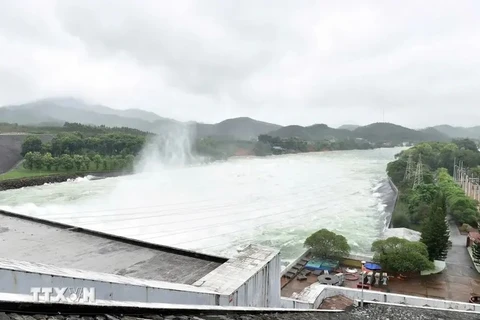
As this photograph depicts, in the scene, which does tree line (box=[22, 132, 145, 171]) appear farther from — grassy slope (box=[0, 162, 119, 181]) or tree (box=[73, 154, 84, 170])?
grassy slope (box=[0, 162, 119, 181])

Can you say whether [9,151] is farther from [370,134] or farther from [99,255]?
[370,134]

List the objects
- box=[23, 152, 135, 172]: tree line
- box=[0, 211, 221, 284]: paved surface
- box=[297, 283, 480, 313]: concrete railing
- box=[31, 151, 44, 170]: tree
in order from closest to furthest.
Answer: box=[0, 211, 221, 284]: paved surface < box=[297, 283, 480, 313]: concrete railing < box=[31, 151, 44, 170]: tree < box=[23, 152, 135, 172]: tree line

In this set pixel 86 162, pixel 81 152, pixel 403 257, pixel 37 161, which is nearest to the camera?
pixel 403 257

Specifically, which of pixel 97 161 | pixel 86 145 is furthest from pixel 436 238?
pixel 86 145

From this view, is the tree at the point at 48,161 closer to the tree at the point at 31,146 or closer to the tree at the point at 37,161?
the tree at the point at 37,161

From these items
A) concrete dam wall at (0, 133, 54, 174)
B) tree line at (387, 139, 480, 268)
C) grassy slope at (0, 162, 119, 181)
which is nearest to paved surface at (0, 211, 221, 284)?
tree line at (387, 139, 480, 268)

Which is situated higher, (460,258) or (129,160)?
(129,160)
